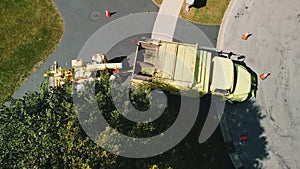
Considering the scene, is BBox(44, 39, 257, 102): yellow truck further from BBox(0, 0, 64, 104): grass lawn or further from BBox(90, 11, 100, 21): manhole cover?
BBox(90, 11, 100, 21): manhole cover

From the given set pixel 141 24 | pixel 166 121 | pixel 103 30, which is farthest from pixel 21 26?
pixel 166 121

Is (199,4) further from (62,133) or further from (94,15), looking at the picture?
(62,133)

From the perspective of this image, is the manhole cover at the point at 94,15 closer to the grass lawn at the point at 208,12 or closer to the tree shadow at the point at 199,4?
the grass lawn at the point at 208,12

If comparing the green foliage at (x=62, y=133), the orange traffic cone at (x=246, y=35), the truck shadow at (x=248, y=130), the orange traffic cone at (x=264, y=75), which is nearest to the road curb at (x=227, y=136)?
the truck shadow at (x=248, y=130)

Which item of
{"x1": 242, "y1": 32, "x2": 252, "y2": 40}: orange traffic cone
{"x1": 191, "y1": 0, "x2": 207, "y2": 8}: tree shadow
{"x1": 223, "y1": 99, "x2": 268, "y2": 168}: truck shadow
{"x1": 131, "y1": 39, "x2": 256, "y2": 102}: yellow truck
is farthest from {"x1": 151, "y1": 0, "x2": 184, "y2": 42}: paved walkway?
{"x1": 223, "y1": 99, "x2": 268, "y2": 168}: truck shadow

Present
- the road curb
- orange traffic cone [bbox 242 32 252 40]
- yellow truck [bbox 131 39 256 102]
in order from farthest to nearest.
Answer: orange traffic cone [bbox 242 32 252 40]
the road curb
yellow truck [bbox 131 39 256 102]

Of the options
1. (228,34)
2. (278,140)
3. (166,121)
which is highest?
(228,34)

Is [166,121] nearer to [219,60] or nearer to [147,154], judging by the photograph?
[147,154]
